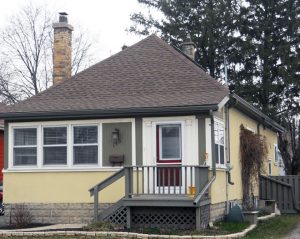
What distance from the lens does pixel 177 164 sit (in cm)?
1461

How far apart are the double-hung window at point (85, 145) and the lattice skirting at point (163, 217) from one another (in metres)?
2.16

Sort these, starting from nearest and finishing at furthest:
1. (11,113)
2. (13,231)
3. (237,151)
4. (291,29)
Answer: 1. (13,231)
2. (11,113)
3. (237,151)
4. (291,29)

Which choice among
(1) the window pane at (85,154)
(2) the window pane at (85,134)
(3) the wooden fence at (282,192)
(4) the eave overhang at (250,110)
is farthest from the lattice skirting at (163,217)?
(3) the wooden fence at (282,192)

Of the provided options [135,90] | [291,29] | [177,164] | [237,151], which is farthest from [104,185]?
[291,29]

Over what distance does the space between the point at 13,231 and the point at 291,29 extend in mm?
22495

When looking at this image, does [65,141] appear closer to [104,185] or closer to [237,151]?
[104,185]

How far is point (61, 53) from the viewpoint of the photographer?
17969mm

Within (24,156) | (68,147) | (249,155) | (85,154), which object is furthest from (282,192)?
(24,156)

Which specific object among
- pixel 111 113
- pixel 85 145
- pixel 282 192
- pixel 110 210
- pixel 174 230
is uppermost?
pixel 111 113

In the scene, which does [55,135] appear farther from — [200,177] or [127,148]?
[200,177]

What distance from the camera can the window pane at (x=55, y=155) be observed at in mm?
15430

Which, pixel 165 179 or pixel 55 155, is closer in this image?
pixel 165 179

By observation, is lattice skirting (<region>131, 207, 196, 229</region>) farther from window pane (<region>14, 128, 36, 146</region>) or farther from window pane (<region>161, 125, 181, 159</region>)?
window pane (<region>14, 128, 36, 146</region>)

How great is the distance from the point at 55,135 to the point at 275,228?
6674 millimetres
